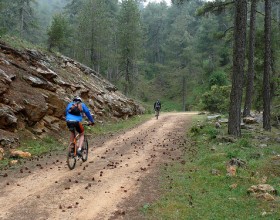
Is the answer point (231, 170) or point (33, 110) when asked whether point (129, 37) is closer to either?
point (33, 110)

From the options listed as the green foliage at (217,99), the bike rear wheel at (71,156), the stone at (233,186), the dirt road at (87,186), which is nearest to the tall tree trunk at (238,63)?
the dirt road at (87,186)

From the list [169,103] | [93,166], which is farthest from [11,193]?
[169,103]

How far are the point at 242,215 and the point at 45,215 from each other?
159 inches

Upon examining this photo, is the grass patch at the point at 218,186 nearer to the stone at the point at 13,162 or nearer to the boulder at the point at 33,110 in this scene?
the stone at the point at 13,162

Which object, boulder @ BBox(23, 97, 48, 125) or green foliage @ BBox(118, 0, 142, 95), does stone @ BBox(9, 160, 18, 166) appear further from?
green foliage @ BBox(118, 0, 142, 95)

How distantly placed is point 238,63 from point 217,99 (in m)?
21.4

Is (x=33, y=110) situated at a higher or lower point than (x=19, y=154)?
higher

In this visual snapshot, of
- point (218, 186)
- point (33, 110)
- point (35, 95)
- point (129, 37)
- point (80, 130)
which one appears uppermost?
point (129, 37)

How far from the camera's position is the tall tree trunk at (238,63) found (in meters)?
14.0

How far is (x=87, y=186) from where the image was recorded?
7.85 m

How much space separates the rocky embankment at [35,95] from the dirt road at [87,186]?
A: 305 centimetres

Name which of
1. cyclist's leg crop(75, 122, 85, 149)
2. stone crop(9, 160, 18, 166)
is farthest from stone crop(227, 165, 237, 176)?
stone crop(9, 160, 18, 166)

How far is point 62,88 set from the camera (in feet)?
66.5

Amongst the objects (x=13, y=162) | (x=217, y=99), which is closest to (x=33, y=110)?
(x=13, y=162)
